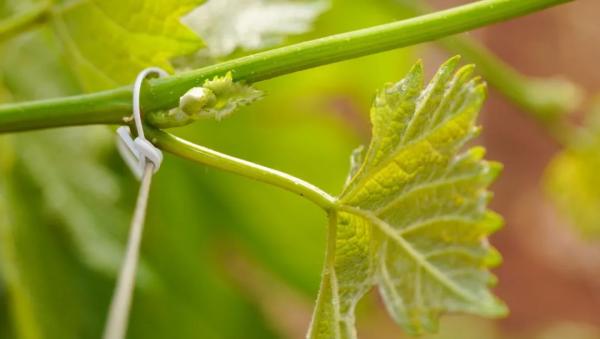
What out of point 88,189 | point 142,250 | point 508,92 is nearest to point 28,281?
point 88,189

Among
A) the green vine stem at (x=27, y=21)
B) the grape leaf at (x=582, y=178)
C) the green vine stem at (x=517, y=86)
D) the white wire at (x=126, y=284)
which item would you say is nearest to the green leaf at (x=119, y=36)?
the green vine stem at (x=27, y=21)

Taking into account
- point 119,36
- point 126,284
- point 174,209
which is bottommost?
point 126,284

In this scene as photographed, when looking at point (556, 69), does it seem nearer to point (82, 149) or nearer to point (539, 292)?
point (539, 292)

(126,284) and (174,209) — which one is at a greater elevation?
(174,209)

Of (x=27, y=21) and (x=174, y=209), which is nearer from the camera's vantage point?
(x=27, y=21)

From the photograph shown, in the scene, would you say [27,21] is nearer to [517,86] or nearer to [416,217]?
[416,217]

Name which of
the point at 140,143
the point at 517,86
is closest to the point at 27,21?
→ the point at 140,143
